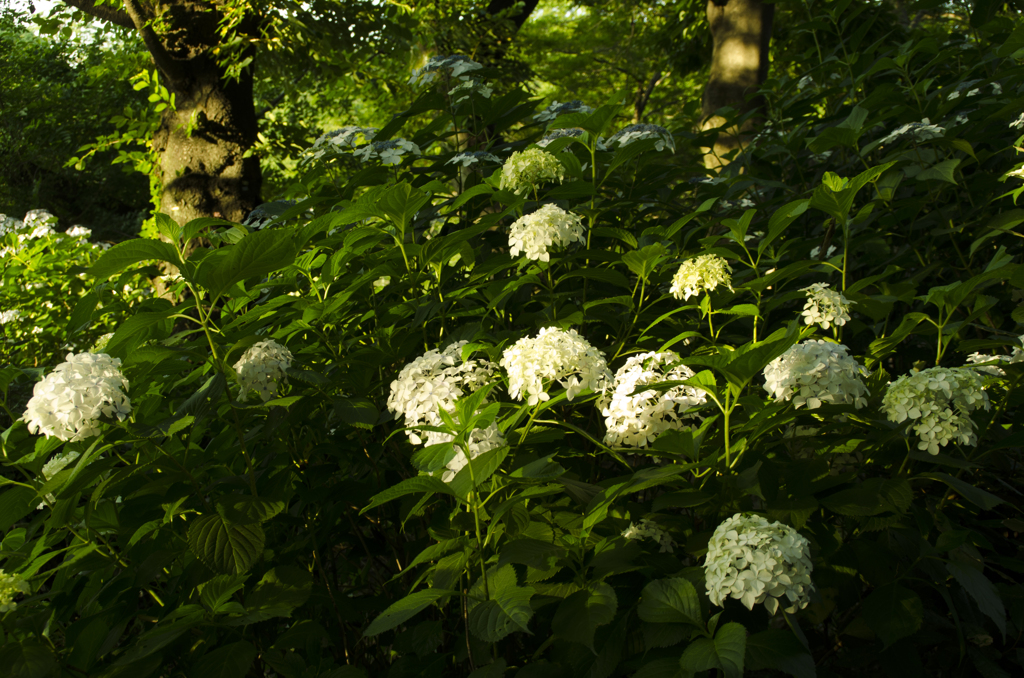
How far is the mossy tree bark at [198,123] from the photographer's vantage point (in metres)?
4.89

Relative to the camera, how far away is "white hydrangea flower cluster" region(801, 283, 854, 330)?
1.57m

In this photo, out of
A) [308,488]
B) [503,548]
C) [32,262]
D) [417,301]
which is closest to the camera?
[503,548]

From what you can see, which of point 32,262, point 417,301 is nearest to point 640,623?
point 417,301

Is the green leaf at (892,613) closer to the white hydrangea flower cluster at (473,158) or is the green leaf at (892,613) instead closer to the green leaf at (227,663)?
the green leaf at (227,663)

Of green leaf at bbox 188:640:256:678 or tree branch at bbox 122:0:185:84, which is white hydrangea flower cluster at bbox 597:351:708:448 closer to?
green leaf at bbox 188:640:256:678

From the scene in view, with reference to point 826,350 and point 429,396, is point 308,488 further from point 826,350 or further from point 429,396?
point 826,350

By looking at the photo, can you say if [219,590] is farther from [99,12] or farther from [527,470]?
[99,12]

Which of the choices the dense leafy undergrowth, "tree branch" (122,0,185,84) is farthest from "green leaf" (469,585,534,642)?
"tree branch" (122,0,185,84)

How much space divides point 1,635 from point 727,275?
69.7 inches

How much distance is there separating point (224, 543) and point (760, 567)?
1000mm

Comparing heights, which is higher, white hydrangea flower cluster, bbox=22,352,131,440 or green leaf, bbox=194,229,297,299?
green leaf, bbox=194,229,297,299

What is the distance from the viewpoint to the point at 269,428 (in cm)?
144

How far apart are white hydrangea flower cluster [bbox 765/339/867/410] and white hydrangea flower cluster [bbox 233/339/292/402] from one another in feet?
3.45

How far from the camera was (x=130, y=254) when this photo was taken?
56.1 inches
